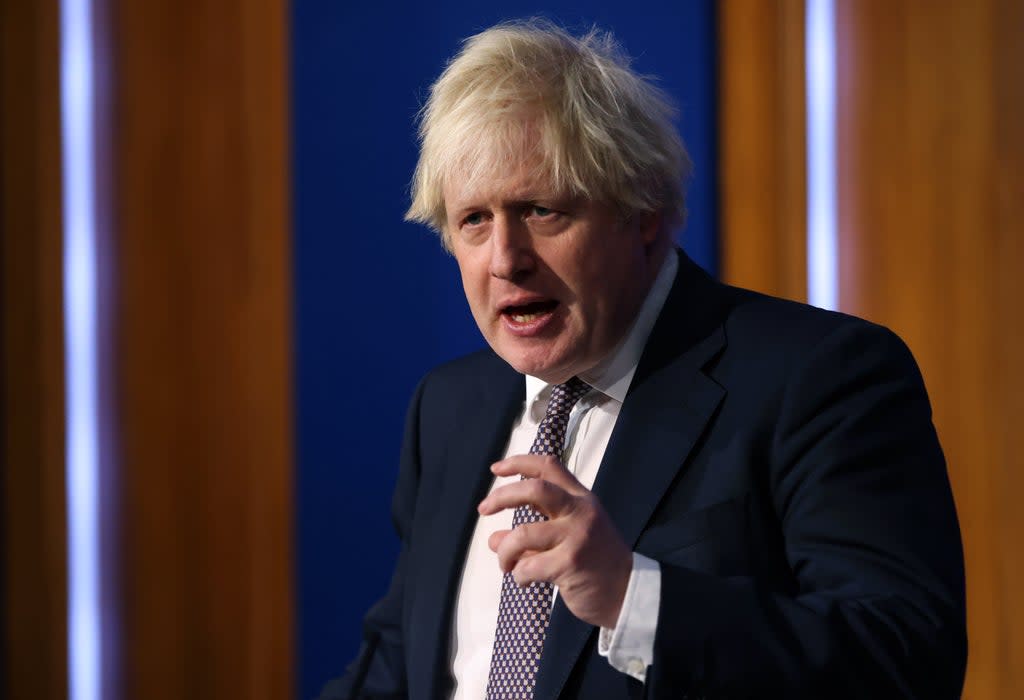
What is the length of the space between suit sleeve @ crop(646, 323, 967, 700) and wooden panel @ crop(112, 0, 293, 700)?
1397mm

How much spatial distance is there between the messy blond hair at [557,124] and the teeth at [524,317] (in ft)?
0.50

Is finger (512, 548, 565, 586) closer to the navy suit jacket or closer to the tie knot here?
the navy suit jacket

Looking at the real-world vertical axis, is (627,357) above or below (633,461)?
above

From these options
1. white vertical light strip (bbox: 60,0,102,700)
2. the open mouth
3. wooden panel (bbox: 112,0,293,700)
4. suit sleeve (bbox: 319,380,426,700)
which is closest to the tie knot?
the open mouth

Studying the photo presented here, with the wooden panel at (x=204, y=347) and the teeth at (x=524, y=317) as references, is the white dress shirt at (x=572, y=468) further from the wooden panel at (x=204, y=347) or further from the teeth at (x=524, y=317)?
the wooden panel at (x=204, y=347)

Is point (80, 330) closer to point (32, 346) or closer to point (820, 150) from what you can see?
point (32, 346)

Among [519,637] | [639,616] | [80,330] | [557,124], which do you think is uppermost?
[557,124]

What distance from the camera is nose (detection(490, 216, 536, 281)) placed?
4.47 ft

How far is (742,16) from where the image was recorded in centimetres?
224

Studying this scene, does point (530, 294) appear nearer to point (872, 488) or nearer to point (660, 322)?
point (660, 322)

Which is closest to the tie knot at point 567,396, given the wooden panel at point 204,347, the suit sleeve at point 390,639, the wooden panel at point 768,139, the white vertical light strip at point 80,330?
the suit sleeve at point 390,639

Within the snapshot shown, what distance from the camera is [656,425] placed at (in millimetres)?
1333

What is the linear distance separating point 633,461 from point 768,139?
111 centimetres

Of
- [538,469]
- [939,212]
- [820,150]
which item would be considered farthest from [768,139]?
[538,469]
